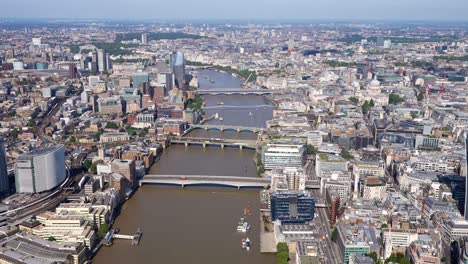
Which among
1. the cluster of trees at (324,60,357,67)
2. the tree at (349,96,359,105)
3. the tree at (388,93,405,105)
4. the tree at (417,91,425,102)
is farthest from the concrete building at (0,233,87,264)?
the cluster of trees at (324,60,357,67)

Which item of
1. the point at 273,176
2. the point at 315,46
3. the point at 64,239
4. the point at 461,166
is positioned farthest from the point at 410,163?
the point at 315,46

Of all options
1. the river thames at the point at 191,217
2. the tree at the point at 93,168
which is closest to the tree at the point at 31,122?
the river thames at the point at 191,217

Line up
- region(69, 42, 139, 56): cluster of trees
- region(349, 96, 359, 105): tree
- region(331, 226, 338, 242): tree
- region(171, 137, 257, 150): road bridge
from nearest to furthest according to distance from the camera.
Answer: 1. region(331, 226, 338, 242): tree
2. region(171, 137, 257, 150): road bridge
3. region(349, 96, 359, 105): tree
4. region(69, 42, 139, 56): cluster of trees

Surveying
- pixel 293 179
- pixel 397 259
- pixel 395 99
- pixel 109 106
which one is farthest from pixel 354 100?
pixel 397 259

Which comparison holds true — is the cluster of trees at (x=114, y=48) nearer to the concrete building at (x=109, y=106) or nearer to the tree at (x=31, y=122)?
the concrete building at (x=109, y=106)

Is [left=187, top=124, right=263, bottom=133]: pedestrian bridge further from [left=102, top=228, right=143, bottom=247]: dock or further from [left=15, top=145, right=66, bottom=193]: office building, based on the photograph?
[left=102, top=228, right=143, bottom=247]: dock

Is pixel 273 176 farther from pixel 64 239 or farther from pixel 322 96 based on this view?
pixel 322 96

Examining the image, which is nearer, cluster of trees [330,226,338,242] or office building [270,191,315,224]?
cluster of trees [330,226,338,242]
